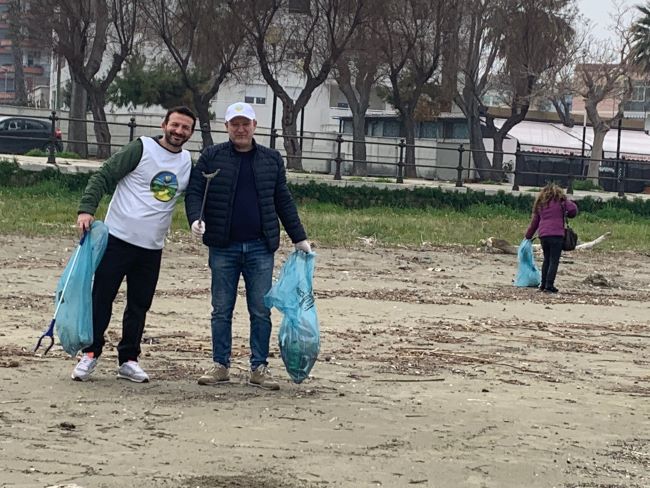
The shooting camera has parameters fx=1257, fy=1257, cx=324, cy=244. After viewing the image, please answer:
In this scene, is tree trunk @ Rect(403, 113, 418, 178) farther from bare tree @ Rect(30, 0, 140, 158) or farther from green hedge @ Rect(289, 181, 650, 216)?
green hedge @ Rect(289, 181, 650, 216)

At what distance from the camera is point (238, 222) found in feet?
24.3

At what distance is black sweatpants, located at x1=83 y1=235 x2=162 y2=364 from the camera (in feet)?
24.4

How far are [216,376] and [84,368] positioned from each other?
772 mm

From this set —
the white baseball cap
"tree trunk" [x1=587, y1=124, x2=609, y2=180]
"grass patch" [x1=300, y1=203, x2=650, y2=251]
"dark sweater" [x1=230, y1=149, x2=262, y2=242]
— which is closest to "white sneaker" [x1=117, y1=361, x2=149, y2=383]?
"dark sweater" [x1=230, y1=149, x2=262, y2=242]

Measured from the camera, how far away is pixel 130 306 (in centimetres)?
761

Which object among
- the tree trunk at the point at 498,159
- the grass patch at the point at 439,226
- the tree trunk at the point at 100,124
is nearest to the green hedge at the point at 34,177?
the grass patch at the point at 439,226

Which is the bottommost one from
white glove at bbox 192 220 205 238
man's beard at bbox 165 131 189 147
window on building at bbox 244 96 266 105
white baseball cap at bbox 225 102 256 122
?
white glove at bbox 192 220 205 238

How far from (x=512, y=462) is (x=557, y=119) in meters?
63.6

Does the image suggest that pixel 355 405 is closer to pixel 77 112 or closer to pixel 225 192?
pixel 225 192

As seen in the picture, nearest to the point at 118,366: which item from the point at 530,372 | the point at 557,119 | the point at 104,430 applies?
the point at 104,430

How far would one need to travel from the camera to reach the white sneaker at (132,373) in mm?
7379

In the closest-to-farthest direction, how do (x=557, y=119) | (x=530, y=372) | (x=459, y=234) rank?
1. (x=530, y=372)
2. (x=459, y=234)
3. (x=557, y=119)

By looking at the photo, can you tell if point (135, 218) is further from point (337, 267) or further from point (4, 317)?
point (337, 267)

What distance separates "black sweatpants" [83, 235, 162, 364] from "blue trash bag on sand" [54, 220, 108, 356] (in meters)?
0.09
